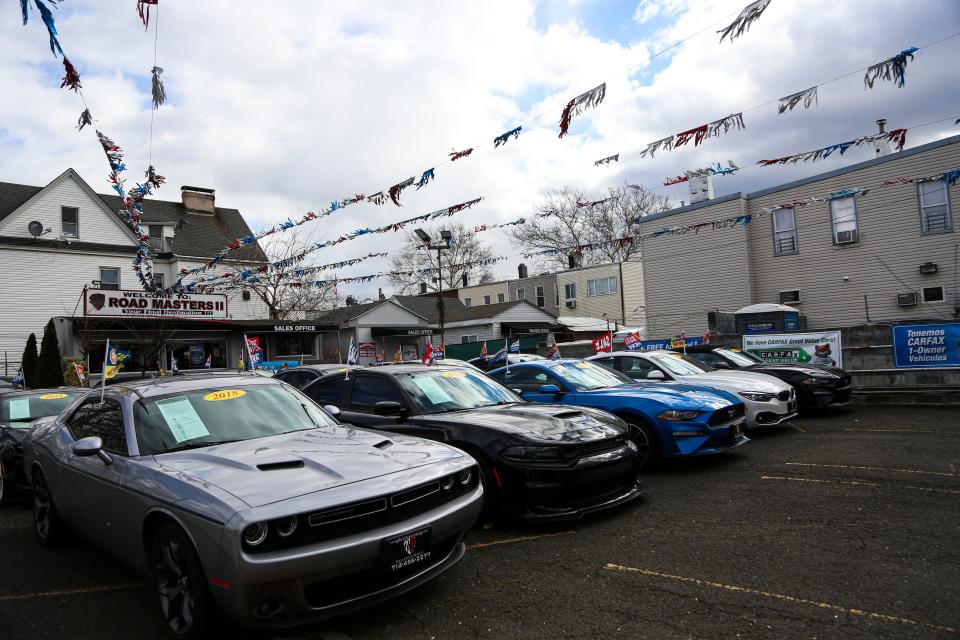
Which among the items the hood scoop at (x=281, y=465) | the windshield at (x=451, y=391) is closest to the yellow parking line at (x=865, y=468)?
the windshield at (x=451, y=391)

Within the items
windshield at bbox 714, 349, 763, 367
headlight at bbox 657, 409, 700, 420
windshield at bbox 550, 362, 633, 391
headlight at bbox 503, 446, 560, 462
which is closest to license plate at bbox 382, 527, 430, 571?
headlight at bbox 503, 446, 560, 462

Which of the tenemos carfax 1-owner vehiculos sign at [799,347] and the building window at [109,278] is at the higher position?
the building window at [109,278]

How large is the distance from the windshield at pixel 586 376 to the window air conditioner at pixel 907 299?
1608cm

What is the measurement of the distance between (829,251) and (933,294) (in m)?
3.44

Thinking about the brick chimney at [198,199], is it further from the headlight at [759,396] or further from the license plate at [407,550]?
the license plate at [407,550]

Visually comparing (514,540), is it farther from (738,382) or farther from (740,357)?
(740,357)

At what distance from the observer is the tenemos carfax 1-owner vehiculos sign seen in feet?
44.4

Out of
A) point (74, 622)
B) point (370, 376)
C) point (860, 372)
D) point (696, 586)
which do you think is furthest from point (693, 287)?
point (74, 622)

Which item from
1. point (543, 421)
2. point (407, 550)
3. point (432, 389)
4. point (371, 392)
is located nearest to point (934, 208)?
point (543, 421)

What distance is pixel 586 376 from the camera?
8.20 m

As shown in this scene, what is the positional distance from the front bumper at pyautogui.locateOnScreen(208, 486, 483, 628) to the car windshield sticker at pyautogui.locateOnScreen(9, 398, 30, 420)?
653 centimetres

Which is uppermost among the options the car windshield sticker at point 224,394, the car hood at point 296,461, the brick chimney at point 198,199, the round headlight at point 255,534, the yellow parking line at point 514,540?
the brick chimney at point 198,199

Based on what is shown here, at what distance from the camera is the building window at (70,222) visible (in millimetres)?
25656

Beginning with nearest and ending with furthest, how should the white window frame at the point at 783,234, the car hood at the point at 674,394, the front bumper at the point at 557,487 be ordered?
the front bumper at the point at 557,487
the car hood at the point at 674,394
the white window frame at the point at 783,234
